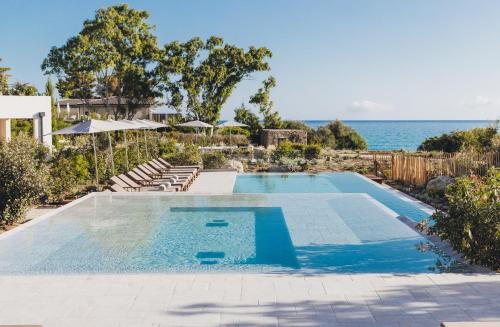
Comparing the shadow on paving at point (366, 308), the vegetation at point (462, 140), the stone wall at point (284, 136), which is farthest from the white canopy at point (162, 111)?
the shadow on paving at point (366, 308)

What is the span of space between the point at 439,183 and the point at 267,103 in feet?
84.9

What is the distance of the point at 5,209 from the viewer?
9.99 metres

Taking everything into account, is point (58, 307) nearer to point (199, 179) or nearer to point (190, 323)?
point (190, 323)

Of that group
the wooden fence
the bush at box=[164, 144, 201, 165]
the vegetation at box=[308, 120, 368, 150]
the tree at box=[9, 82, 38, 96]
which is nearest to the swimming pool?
the wooden fence

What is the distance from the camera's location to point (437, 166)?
15938 mm

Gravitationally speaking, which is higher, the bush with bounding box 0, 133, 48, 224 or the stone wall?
the stone wall

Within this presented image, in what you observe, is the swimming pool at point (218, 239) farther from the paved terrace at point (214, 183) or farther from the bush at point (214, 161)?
the bush at point (214, 161)

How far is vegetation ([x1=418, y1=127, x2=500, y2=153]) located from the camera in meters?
25.5

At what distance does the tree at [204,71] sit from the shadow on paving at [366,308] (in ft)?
116

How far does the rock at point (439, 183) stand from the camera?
47.8 ft

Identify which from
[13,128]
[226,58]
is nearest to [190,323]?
[13,128]

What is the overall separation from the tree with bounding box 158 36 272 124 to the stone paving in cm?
3458

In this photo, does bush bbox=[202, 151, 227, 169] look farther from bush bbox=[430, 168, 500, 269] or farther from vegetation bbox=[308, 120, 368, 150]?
vegetation bbox=[308, 120, 368, 150]

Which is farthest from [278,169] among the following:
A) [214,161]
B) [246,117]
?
[246,117]
